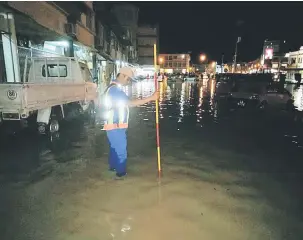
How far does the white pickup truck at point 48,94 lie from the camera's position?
23.5ft

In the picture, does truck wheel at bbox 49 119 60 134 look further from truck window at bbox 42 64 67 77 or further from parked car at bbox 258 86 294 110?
parked car at bbox 258 86 294 110

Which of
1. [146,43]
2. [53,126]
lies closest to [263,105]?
[53,126]

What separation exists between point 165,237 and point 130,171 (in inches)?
98.5

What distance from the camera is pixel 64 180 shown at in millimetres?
5570

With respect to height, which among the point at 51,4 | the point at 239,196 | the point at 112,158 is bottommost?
the point at 239,196

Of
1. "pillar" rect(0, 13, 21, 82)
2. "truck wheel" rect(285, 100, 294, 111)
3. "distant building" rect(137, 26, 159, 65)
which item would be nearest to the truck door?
"pillar" rect(0, 13, 21, 82)

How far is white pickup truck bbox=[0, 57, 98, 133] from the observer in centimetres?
718

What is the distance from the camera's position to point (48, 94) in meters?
8.17

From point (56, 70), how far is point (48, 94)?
327 centimetres

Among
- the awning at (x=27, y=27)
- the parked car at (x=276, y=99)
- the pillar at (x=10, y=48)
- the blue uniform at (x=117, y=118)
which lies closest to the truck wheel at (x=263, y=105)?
the parked car at (x=276, y=99)

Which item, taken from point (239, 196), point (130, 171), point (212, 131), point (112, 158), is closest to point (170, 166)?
point (130, 171)

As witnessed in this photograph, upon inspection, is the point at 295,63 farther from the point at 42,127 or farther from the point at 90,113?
the point at 42,127

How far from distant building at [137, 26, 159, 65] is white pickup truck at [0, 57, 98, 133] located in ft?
301

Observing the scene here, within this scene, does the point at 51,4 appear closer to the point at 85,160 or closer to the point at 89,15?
the point at 89,15
